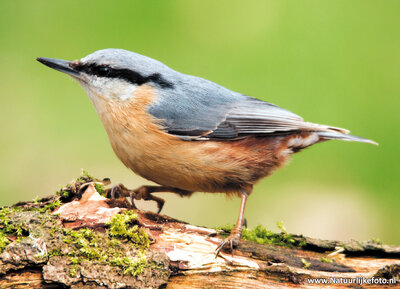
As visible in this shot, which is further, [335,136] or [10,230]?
[335,136]

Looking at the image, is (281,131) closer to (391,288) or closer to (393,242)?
(391,288)

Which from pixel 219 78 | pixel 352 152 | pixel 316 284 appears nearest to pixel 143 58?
pixel 316 284

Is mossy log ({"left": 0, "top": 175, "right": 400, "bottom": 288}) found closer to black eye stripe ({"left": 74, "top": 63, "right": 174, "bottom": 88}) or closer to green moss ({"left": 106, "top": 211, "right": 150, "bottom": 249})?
green moss ({"left": 106, "top": 211, "right": 150, "bottom": 249})

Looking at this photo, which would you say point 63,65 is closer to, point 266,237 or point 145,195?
point 145,195

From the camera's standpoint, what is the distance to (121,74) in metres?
4.05

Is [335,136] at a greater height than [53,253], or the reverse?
[335,136]

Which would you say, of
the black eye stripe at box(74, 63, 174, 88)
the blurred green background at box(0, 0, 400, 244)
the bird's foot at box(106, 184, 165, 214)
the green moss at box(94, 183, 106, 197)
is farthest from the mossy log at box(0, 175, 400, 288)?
the blurred green background at box(0, 0, 400, 244)

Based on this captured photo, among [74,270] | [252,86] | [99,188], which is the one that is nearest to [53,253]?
[74,270]

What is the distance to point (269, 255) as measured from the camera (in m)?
3.48

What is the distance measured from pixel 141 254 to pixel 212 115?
58.1 inches

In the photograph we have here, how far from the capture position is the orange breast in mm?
3807

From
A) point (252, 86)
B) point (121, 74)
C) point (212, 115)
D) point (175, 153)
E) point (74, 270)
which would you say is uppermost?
point (252, 86)

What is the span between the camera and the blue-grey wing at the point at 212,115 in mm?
4004

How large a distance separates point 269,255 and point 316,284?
0.36 m
